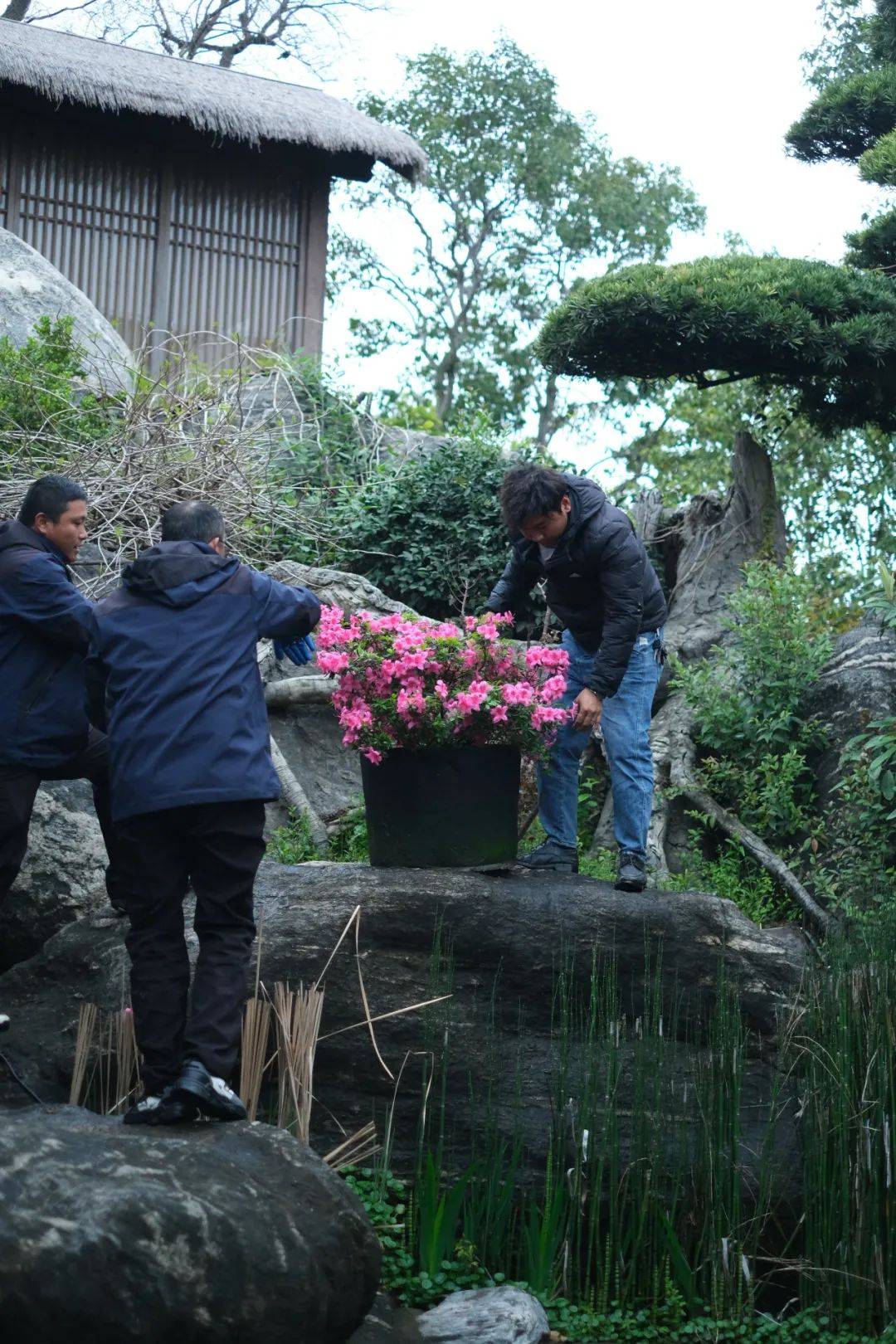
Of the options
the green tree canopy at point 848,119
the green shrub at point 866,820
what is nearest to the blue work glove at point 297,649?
the green shrub at point 866,820

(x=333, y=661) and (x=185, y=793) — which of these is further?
(x=333, y=661)

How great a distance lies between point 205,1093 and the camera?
3.26m

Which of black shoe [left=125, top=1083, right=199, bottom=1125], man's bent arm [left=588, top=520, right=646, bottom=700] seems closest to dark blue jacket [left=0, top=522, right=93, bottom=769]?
black shoe [left=125, top=1083, right=199, bottom=1125]

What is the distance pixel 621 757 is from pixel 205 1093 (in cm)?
187

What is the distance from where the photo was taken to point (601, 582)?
4535 mm

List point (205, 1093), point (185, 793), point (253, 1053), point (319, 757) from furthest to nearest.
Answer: point (319, 757) → point (253, 1053) → point (185, 793) → point (205, 1093)

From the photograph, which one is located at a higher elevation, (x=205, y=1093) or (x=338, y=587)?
(x=338, y=587)

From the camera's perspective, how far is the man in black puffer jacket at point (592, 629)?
175 inches

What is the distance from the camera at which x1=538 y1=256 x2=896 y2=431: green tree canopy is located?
679 cm

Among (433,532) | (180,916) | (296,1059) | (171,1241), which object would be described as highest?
(433,532)

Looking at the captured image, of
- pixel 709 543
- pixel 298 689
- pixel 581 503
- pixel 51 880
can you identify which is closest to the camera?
pixel 581 503

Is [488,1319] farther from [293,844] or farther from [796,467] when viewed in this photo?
[796,467]

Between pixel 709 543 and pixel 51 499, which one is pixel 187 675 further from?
pixel 709 543

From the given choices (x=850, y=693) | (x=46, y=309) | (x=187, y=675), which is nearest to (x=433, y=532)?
(x=850, y=693)
